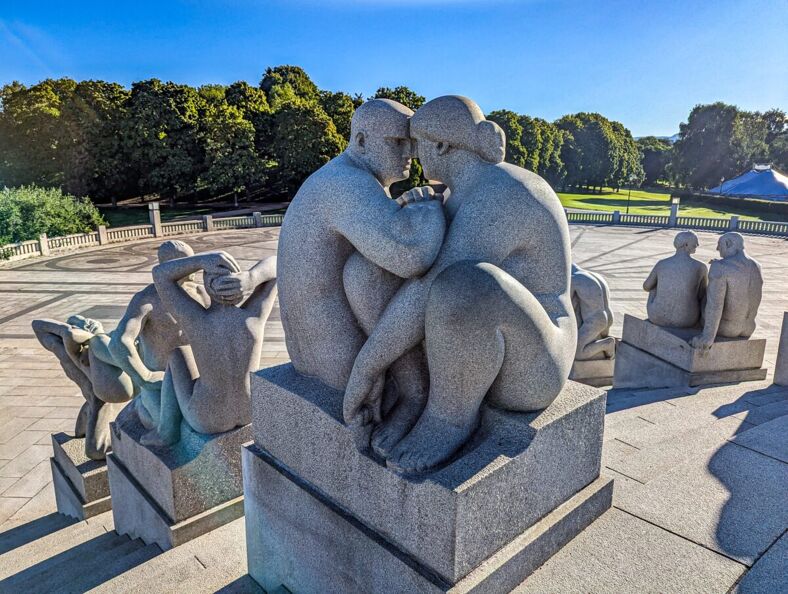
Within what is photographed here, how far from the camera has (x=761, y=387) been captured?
6492 millimetres

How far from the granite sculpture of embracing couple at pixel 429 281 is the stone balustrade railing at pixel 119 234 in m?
23.4

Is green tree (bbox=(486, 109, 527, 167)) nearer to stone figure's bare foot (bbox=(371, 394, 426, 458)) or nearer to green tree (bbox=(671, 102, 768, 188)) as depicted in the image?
green tree (bbox=(671, 102, 768, 188))

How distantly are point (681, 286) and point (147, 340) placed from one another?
19.9 ft

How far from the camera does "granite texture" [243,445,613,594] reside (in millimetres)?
2514

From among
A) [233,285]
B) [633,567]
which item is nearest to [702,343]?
[633,567]

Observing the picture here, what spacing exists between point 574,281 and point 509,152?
133 ft

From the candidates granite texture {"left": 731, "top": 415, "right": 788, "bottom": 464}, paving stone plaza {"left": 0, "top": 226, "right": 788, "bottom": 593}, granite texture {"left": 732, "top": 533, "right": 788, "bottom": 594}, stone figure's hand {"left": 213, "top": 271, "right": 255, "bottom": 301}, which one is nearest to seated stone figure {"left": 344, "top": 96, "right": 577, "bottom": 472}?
paving stone plaza {"left": 0, "top": 226, "right": 788, "bottom": 593}

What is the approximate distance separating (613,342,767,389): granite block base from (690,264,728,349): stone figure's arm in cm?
39

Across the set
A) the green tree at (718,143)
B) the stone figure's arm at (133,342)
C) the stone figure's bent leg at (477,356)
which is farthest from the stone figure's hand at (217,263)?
the green tree at (718,143)

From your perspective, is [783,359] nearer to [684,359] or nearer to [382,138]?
[684,359]

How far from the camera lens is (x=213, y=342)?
3887mm

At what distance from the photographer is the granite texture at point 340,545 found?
251 cm

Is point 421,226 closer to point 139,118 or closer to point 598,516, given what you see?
point 598,516

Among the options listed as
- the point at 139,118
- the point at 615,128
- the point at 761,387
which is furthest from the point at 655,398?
the point at 615,128
